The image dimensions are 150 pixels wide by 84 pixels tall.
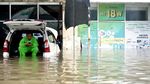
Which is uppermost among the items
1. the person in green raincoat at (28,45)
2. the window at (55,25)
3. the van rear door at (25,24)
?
the window at (55,25)

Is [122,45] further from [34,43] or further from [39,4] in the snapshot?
[34,43]

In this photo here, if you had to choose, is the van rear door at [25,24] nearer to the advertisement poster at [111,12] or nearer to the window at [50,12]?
the window at [50,12]

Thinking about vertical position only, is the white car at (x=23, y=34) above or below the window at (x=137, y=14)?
below

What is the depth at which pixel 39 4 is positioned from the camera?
3466 centimetres

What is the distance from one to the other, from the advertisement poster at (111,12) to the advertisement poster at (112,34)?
420 millimetres

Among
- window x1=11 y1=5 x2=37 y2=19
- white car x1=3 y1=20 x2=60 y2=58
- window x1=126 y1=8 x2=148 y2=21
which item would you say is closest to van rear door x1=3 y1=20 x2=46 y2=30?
white car x1=3 y1=20 x2=60 y2=58

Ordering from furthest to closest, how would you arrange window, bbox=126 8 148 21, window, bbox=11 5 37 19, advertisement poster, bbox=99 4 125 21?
window, bbox=126 8 148 21, advertisement poster, bbox=99 4 125 21, window, bbox=11 5 37 19

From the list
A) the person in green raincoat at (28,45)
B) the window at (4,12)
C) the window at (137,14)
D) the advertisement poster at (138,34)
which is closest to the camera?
the person in green raincoat at (28,45)

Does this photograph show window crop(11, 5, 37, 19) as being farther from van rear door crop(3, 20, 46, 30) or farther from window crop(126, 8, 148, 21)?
van rear door crop(3, 20, 46, 30)

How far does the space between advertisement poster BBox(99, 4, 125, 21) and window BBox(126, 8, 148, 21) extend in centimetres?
78

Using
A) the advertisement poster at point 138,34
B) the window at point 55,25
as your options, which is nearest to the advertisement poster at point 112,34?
the advertisement poster at point 138,34

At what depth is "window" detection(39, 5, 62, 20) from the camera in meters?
34.9

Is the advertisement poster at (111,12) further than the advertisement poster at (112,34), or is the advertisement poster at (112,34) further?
the advertisement poster at (111,12)

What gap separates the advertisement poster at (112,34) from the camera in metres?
39.4
